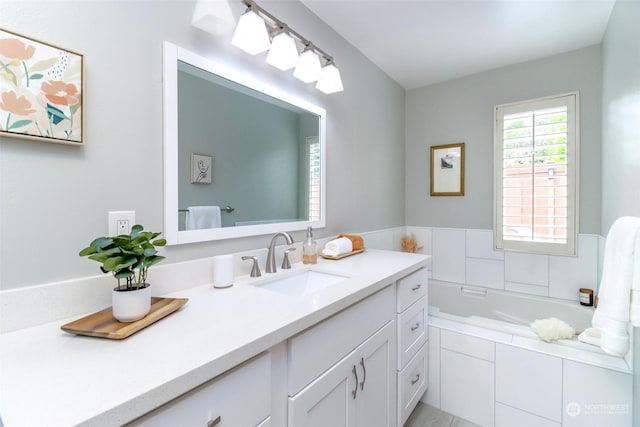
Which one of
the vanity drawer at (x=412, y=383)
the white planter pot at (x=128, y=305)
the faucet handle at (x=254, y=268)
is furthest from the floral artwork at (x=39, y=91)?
the vanity drawer at (x=412, y=383)

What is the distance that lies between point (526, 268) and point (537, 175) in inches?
30.8

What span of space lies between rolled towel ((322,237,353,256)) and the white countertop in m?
0.68

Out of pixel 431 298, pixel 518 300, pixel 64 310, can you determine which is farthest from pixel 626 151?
pixel 64 310

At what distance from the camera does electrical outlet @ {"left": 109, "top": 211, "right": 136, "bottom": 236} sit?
92 centimetres

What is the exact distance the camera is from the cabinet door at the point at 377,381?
1134 mm

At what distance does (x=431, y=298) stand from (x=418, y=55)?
85.5 inches

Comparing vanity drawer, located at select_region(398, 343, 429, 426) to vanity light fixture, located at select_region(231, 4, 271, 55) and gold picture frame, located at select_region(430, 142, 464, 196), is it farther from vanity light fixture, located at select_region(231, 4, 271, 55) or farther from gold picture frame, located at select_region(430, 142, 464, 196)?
vanity light fixture, located at select_region(231, 4, 271, 55)

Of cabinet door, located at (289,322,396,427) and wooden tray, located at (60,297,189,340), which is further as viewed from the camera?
cabinet door, located at (289,322,396,427)

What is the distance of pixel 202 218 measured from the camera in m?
1.17

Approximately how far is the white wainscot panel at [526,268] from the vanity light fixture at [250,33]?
2526 millimetres

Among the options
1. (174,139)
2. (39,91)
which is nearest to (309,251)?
(174,139)

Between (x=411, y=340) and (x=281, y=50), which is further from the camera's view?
(x=411, y=340)

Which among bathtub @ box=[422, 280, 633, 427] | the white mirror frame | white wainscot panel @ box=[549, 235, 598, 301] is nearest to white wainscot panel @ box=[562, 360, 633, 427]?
bathtub @ box=[422, 280, 633, 427]

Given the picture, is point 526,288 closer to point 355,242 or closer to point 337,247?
point 355,242
